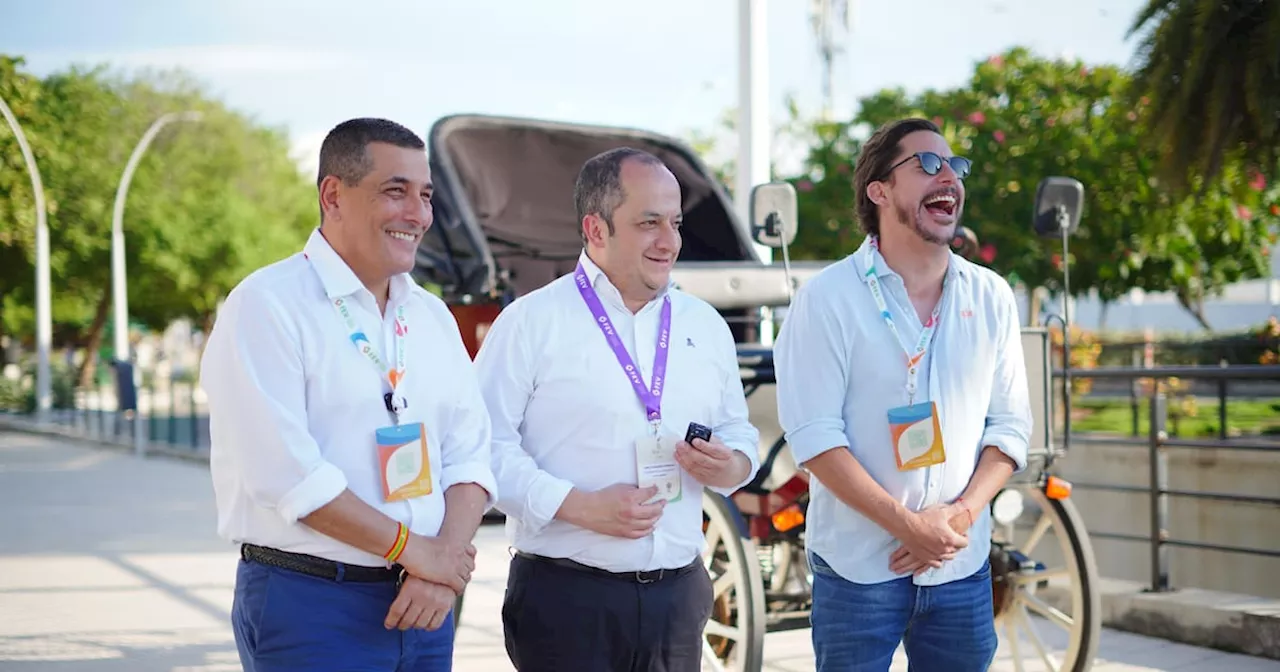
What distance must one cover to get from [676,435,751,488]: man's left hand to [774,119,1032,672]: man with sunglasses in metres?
0.20

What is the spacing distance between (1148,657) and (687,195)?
375 centimetres

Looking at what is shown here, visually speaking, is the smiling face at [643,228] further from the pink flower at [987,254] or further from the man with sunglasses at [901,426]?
the pink flower at [987,254]

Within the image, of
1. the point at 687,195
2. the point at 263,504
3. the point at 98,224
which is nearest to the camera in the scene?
the point at 263,504

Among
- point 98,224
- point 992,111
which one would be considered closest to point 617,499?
point 992,111

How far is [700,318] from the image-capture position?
12.0ft

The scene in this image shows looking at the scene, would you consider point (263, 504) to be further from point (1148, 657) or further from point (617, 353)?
point (1148, 657)

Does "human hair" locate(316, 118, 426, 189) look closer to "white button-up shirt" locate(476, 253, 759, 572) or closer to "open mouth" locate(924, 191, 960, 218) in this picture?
"white button-up shirt" locate(476, 253, 759, 572)

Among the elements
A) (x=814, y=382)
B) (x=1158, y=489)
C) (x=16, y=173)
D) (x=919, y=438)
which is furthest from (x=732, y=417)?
(x=16, y=173)

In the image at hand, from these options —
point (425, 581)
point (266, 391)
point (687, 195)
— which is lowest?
point (425, 581)

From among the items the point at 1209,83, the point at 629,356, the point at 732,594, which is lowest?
the point at 732,594

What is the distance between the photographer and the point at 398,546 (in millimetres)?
2910

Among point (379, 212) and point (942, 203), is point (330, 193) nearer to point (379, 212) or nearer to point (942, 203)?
point (379, 212)

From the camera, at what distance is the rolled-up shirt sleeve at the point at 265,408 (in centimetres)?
283

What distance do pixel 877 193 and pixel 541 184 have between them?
550cm
